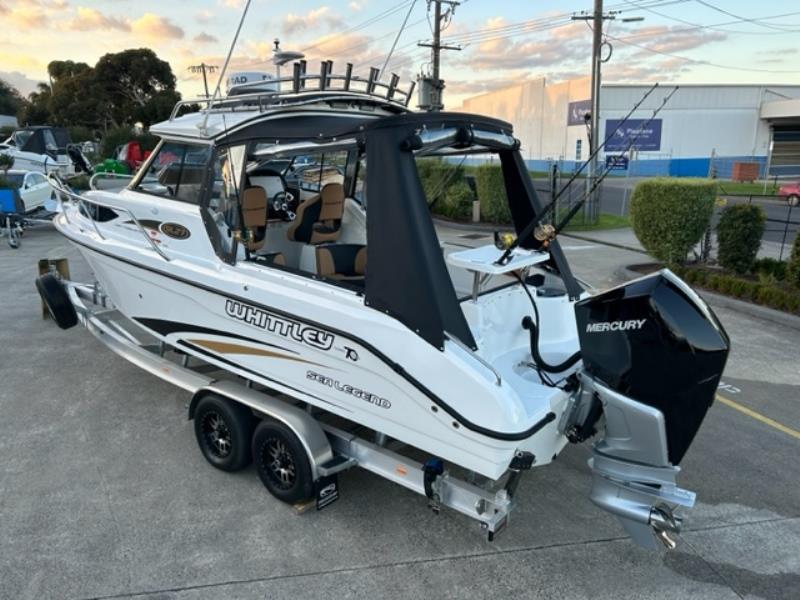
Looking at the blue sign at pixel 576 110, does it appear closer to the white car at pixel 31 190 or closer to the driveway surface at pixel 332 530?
the white car at pixel 31 190

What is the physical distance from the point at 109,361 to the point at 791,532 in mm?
5795

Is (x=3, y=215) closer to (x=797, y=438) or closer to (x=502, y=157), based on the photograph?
(x=502, y=157)

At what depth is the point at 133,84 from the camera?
48750 mm

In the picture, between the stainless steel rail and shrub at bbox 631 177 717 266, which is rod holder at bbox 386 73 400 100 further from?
shrub at bbox 631 177 717 266

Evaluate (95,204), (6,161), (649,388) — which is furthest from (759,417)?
(6,161)

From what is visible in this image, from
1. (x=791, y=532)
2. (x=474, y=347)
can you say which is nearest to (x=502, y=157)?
(x=474, y=347)

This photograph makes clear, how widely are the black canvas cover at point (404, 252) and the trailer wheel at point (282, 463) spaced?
99cm

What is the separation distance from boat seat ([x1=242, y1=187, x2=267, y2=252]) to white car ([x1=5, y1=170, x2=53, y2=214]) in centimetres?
1151

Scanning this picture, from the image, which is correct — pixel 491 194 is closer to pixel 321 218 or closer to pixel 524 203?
pixel 321 218

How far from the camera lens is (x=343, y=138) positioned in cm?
328

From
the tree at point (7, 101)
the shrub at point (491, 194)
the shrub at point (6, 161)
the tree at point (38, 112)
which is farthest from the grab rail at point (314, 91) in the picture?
the tree at point (7, 101)

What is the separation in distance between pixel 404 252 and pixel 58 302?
4.12 m

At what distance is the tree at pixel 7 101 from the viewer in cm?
7294

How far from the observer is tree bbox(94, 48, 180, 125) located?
47.4 metres
